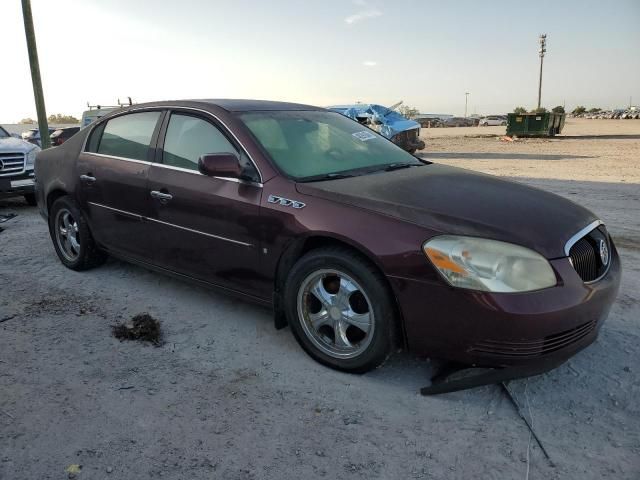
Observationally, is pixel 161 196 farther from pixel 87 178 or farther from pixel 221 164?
pixel 87 178

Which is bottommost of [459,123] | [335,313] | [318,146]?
[335,313]

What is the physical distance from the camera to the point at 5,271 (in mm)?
5047

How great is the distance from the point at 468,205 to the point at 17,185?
7.73 meters

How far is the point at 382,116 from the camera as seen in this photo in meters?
17.9

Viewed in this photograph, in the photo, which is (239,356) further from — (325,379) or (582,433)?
(582,433)

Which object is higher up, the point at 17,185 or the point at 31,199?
the point at 17,185

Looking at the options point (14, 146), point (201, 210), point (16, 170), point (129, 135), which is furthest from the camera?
point (14, 146)

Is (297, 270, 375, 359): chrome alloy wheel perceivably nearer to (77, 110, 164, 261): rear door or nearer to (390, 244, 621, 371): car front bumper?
(390, 244, 621, 371): car front bumper

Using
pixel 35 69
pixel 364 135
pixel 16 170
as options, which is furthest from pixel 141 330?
pixel 35 69

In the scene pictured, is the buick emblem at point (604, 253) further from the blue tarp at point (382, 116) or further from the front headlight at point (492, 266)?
the blue tarp at point (382, 116)

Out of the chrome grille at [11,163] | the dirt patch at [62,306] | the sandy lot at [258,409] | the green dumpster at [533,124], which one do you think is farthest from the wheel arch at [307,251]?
the green dumpster at [533,124]

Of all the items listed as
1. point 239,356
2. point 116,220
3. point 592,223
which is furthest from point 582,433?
point 116,220

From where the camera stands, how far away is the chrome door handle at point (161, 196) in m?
3.80

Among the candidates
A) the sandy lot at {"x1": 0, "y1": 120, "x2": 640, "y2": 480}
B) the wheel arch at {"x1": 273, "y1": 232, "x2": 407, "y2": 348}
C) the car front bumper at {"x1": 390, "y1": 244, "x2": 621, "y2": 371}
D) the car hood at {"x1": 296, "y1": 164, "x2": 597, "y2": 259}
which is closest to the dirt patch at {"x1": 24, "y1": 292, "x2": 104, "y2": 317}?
the sandy lot at {"x1": 0, "y1": 120, "x2": 640, "y2": 480}
